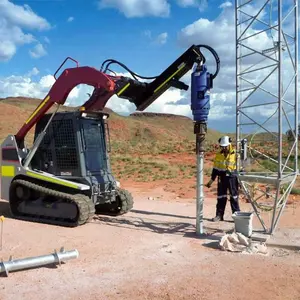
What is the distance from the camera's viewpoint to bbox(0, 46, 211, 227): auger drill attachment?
30.1ft

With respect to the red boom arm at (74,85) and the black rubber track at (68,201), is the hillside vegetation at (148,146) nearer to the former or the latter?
the red boom arm at (74,85)

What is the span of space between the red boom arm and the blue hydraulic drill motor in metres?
1.82

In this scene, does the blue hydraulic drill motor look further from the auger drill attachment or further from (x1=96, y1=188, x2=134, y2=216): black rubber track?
(x1=96, y1=188, x2=134, y2=216): black rubber track

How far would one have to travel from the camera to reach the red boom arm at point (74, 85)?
9.11m

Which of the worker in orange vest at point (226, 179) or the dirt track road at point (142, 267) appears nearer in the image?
the dirt track road at point (142, 267)

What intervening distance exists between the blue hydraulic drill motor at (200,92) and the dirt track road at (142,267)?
96.4 inches

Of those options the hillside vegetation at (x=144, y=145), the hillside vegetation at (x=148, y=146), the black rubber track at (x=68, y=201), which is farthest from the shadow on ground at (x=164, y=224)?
the hillside vegetation at (x=144, y=145)

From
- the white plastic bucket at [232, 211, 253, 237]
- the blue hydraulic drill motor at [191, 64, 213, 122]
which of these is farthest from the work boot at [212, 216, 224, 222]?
the blue hydraulic drill motor at [191, 64, 213, 122]

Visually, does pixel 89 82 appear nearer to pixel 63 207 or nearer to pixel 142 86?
pixel 142 86

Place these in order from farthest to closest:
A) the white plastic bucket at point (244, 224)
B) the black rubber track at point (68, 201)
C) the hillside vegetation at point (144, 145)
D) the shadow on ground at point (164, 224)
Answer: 1. the hillside vegetation at point (144, 145)
2. the black rubber track at point (68, 201)
3. the shadow on ground at point (164, 224)
4. the white plastic bucket at point (244, 224)

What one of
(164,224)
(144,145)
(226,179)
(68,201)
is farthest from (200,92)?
(144,145)

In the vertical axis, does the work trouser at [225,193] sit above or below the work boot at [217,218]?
above

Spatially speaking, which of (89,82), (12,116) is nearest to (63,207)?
(89,82)

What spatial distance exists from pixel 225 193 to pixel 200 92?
9.54 feet
